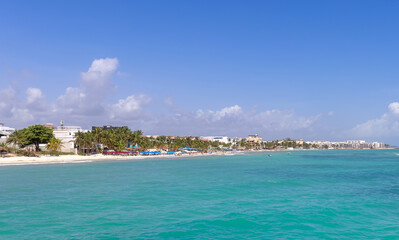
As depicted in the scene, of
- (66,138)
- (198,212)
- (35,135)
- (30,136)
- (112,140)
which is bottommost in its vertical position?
(198,212)

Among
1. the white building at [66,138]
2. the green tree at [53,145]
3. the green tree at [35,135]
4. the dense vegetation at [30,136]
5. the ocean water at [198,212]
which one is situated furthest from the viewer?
the white building at [66,138]

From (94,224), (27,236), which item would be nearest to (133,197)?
(94,224)

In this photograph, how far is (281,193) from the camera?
3219 centimetres

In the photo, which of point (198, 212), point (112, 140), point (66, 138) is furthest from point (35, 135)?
point (198, 212)

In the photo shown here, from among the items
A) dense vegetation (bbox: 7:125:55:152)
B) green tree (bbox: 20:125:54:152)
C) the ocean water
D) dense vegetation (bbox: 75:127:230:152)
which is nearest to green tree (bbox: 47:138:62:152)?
dense vegetation (bbox: 7:125:55:152)

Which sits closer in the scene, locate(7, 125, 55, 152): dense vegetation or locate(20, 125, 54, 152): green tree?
locate(7, 125, 55, 152): dense vegetation

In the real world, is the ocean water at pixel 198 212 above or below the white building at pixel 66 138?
below

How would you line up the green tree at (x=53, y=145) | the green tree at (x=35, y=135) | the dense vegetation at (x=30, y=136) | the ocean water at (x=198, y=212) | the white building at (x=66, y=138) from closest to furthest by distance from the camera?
1. the ocean water at (x=198, y=212)
2. the dense vegetation at (x=30, y=136)
3. the green tree at (x=35, y=135)
4. the green tree at (x=53, y=145)
5. the white building at (x=66, y=138)

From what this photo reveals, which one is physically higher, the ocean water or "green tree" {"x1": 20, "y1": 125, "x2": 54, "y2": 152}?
"green tree" {"x1": 20, "y1": 125, "x2": 54, "y2": 152}

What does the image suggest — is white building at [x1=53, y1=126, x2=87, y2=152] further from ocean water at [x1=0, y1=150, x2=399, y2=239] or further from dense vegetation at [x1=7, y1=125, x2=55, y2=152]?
ocean water at [x1=0, y1=150, x2=399, y2=239]

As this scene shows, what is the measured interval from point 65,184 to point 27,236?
2199 centimetres

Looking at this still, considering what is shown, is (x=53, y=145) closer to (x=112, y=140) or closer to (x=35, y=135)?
(x=35, y=135)

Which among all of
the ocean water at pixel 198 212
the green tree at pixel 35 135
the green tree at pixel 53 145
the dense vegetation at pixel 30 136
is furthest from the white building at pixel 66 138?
the ocean water at pixel 198 212

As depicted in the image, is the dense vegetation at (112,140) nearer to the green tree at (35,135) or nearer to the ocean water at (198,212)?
the green tree at (35,135)
